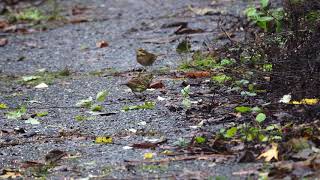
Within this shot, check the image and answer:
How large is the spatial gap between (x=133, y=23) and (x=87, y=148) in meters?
4.90

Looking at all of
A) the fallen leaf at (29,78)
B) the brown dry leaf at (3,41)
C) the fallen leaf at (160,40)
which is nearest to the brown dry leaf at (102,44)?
the fallen leaf at (160,40)

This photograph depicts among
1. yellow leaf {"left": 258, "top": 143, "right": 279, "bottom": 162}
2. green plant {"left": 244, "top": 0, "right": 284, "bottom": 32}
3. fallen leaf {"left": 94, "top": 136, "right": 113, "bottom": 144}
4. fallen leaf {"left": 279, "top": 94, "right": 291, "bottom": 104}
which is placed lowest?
fallen leaf {"left": 94, "top": 136, "right": 113, "bottom": 144}

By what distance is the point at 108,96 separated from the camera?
5.14 m

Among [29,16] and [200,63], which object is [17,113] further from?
[29,16]

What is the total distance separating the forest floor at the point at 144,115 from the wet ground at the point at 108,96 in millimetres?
11

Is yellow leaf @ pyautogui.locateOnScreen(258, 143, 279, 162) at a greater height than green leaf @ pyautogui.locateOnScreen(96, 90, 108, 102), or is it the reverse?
yellow leaf @ pyautogui.locateOnScreen(258, 143, 279, 162)

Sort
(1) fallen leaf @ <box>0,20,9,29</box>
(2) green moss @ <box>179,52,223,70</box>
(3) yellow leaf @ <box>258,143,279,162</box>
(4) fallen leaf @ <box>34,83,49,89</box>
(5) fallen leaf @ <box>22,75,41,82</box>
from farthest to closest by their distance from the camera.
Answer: (1) fallen leaf @ <box>0,20,9,29</box> → (5) fallen leaf @ <box>22,75,41,82</box> → (4) fallen leaf @ <box>34,83,49,89</box> → (2) green moss @ <box>179,52,223,70</box> → (3) yellow leaf @ <box>258,143,279,162</box>

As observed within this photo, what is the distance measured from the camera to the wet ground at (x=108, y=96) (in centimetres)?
347

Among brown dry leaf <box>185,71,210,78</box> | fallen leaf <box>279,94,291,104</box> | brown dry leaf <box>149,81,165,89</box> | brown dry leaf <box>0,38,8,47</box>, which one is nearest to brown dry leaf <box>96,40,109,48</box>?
brown dry leaf <box>0,38,8,47</box>

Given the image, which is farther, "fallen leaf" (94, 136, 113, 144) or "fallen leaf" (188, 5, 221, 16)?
"fallen leaf" (188, 5, 221, 16)

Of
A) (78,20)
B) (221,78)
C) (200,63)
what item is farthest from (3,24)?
(221,78)

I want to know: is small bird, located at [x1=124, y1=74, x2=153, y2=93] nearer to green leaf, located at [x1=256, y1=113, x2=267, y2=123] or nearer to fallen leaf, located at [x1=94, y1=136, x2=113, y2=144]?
fallen leaf, located at [x1=94, y1=136, x2=113, y2=144]

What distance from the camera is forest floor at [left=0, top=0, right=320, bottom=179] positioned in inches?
133

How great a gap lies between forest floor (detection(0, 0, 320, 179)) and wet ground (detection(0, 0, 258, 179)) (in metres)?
0.01
